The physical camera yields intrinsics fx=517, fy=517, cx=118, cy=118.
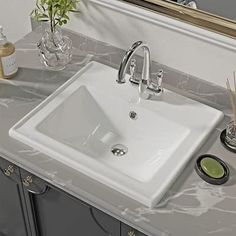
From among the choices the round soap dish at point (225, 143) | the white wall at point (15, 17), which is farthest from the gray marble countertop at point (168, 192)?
the white wall at point (15, 17)

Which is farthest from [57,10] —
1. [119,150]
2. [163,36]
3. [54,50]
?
[119,150]

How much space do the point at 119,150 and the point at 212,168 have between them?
1.09ft

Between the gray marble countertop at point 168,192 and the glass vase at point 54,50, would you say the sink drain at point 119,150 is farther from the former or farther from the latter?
the glass vase at point 54,50

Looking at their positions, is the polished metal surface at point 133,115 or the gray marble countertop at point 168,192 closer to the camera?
the gray marble countertop at point 168,192

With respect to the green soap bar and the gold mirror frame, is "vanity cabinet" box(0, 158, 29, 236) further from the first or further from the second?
the gold mirror frame

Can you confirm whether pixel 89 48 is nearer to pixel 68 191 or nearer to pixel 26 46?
pixel 26 46

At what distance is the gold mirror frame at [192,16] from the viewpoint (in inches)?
61.0

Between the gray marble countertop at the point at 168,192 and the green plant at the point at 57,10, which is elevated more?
the green plant at the point at 57,10

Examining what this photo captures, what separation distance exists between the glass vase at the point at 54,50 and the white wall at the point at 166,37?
119 mm

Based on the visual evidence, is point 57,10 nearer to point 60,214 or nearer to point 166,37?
point 166,37

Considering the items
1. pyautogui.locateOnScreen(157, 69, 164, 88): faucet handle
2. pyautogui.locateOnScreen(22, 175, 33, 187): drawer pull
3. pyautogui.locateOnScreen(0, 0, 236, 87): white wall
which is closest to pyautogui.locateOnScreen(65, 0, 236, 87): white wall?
pyautogui.locateOnScreen(0, 0, 236, 87): white wall

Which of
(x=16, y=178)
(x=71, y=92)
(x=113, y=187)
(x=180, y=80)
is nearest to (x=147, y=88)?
(x=180, y=80)

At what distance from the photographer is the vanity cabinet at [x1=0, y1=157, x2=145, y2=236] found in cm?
148

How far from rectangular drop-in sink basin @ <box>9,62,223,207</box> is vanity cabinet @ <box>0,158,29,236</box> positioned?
0.16 m
